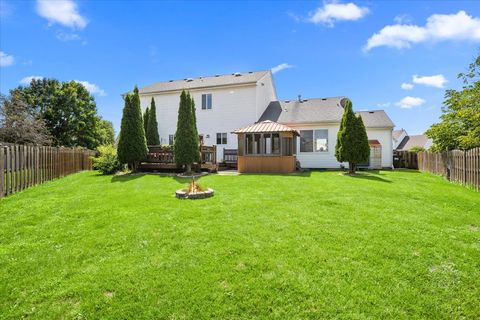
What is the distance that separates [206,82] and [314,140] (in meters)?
10.4

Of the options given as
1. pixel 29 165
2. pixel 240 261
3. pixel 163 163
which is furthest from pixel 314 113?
pixel 240 261

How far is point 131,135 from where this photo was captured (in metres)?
14.1

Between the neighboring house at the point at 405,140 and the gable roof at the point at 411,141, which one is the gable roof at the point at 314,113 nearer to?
the neighboring house at the point at 405,140

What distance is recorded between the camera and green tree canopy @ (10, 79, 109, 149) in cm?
3062

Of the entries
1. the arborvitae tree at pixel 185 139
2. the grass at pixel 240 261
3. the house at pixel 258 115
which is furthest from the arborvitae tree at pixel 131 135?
the house at pixel 258 115

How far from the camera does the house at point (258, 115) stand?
19797mm

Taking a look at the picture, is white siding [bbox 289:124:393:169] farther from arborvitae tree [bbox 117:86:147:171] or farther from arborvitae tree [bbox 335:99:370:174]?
arborvitae tree [bbox 117:86:147:171]

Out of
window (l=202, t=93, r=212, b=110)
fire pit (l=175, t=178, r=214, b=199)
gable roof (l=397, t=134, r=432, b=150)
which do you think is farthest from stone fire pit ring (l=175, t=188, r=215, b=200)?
gable roof (l=397, t=134, r=432, b=150)

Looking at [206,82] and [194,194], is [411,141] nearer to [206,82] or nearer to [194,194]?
[206,82]

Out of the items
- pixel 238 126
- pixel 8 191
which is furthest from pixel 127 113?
pixel 238 126

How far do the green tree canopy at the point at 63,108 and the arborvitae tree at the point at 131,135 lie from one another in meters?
21.6

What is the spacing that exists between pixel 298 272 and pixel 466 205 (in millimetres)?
6294

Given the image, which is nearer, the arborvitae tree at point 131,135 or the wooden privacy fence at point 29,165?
the wooden privacy fence at point 29,165

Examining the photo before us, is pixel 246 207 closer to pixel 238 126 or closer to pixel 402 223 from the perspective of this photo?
pixel 402 223
